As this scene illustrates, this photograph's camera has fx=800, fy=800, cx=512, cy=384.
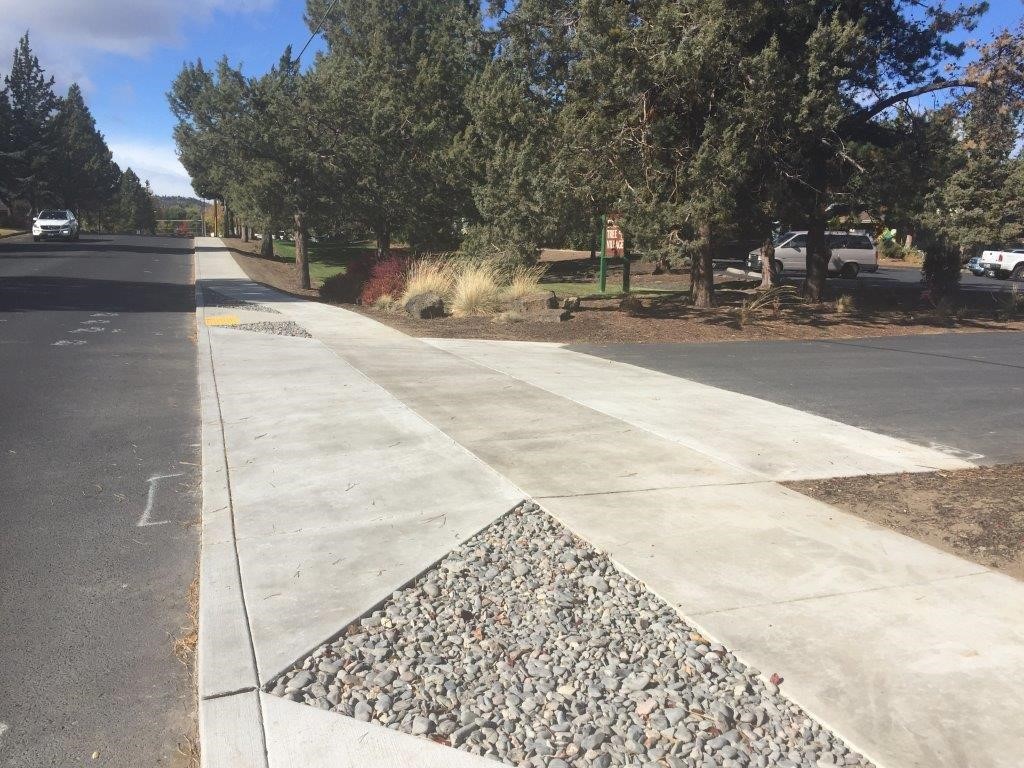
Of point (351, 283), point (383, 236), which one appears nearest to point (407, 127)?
point (383, 236)

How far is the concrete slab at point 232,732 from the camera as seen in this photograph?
2.94 meters

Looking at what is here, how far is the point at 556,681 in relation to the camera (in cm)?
349

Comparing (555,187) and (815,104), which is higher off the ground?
(815,104)

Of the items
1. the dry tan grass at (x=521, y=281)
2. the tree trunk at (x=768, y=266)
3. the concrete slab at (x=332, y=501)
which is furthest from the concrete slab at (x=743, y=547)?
the tree trunk at (x=768, y=266)

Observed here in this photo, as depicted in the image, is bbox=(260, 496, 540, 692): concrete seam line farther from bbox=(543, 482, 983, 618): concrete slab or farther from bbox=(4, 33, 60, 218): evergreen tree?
bbox=(4, 33, 60, 218): evergreen tree

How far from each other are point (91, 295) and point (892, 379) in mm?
17285

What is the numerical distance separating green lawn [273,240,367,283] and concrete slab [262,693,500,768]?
2974 cm

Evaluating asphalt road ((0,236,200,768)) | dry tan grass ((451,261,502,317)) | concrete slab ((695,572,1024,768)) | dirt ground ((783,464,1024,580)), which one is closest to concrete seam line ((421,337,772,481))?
dirt ground ((783,464,1024,580))

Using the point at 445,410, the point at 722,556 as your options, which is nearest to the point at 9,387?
the point at 445,410

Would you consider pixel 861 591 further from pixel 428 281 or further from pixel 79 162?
pixel 79 162

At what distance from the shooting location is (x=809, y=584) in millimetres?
4363

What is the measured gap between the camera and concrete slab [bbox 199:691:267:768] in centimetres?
294

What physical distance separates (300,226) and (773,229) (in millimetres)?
14151

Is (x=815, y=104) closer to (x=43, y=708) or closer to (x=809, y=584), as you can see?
(x=809, y=584)
